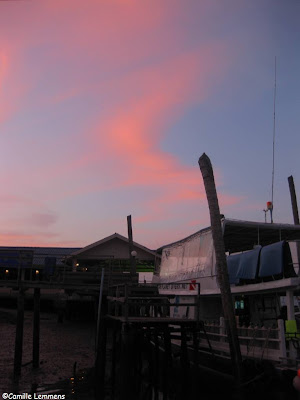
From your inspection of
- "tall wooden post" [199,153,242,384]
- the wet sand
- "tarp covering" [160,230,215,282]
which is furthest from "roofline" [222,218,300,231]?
the wet sand

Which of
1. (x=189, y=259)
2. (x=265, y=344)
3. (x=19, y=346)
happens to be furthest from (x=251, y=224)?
(x=19, y=346)

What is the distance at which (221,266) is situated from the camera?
37.6 feet

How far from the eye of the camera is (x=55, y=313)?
37.4 m

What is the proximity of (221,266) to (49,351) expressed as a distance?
13429 mm

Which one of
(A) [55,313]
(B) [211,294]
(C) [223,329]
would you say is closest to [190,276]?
(B) [211,294]

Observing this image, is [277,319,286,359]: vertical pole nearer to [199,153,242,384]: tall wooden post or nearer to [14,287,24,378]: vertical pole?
[199,153,242,384]: tall wooden post

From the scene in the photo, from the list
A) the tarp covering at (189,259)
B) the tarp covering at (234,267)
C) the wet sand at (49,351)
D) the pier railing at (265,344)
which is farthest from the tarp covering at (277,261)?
the wet sand at (49,351)

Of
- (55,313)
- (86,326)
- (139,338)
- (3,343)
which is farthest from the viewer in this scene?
(55,313)

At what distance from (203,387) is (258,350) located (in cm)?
349

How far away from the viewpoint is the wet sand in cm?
1516

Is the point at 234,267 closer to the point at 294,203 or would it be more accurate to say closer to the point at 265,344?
the point at 265,344

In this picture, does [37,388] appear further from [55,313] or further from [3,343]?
[55,313]

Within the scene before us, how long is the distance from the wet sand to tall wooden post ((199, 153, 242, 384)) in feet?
25.0

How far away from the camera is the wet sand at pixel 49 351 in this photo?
49.8ft
